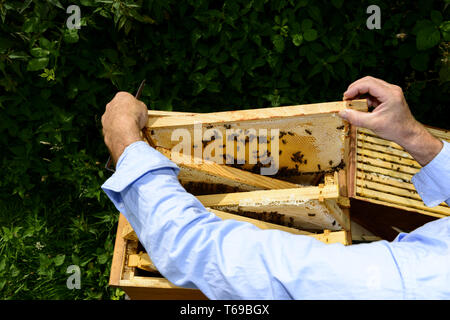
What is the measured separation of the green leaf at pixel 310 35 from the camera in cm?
252

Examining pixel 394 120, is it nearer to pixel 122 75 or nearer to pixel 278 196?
pixel 278 196

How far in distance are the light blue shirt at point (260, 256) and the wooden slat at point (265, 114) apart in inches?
11.0

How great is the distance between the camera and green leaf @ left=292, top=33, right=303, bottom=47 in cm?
254

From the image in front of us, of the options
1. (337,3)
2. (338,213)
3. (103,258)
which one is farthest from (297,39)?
(103,258)

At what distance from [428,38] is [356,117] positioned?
132 centimetres

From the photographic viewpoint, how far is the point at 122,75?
2570 millimetres

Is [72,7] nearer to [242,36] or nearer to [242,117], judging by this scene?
[242,36]

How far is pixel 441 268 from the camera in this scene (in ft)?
3.90

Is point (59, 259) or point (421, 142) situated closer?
point (421, 142)

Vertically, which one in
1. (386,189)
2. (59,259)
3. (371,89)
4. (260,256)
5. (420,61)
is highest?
(420,61)

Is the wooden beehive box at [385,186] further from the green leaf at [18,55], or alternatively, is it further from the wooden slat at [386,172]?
the green leaf at [18,55]

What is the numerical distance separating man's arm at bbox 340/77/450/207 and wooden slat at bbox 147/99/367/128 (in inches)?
→ 5.3

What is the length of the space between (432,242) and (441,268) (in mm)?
151
